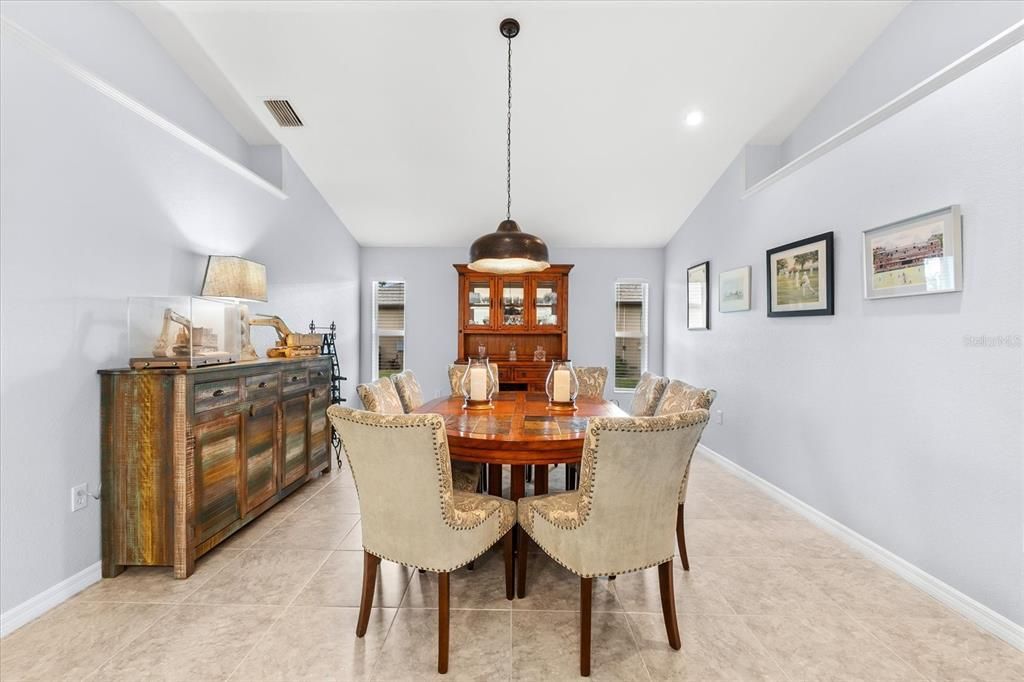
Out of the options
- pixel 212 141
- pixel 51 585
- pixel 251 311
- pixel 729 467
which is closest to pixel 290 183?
pixel 212 141

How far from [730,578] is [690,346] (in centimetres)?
284

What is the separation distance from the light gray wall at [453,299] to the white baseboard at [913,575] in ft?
8.43

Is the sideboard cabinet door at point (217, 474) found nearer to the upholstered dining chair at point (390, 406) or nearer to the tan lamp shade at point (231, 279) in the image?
the upholstered dining chair at point (390, 406)

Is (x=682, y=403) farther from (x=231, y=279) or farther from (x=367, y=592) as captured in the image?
(x=231, y=279)

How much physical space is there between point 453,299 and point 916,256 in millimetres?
4230

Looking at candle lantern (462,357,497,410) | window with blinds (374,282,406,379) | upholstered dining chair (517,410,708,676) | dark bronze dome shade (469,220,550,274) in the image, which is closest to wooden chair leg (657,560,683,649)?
upholstered dining chair (517,410,708,676)

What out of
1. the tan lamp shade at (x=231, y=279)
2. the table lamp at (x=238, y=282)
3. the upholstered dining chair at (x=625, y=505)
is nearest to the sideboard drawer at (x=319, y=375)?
the table lamp at (x=238, y=282)

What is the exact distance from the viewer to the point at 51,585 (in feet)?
6.01

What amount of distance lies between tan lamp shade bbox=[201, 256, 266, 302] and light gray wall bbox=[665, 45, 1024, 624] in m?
3.70

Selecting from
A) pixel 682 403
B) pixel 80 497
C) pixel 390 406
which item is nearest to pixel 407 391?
pixel 390 406

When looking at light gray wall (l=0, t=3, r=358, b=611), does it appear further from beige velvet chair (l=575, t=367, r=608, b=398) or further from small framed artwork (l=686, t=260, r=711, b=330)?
small framed artwork (l=686, t=260, r=711, b=330)

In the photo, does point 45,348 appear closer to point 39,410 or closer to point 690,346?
point 39,410

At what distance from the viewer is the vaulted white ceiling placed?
2.51m

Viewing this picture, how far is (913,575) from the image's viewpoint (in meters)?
2.05
